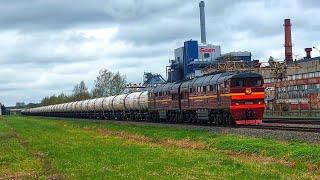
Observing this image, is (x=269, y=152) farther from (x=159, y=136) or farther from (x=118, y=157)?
(x=159, y=136)

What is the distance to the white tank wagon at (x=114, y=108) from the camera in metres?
66.8

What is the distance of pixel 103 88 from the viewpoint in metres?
155

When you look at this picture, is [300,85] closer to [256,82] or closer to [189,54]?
[189,54]

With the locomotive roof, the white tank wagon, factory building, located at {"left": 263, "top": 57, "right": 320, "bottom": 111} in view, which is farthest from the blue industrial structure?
the locomotive roof

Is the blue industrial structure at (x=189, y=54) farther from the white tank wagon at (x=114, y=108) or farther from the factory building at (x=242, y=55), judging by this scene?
the white tank wagon at (x=114, y=108)

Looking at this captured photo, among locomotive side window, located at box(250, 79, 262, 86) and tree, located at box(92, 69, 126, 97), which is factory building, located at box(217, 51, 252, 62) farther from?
locomotive side window, located at box(250, 79, 262, 86)

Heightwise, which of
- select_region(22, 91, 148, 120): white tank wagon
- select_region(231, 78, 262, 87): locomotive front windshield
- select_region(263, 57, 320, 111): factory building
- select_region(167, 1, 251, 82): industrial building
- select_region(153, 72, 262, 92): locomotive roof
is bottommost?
select_region(22, 91, 148, 120): white tank wagon

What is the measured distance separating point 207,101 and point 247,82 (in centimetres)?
444

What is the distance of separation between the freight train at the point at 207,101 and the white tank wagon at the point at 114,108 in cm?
12

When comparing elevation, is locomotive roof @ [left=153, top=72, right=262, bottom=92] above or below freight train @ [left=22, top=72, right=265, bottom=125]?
above

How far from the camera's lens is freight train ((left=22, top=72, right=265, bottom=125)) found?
38.8 m

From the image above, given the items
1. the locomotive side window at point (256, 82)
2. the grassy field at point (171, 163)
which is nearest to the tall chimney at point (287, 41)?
the locomotive side window at point (256, 82)

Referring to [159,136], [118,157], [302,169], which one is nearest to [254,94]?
[159,136]

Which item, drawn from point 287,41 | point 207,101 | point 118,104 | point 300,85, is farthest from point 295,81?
point 207,101
